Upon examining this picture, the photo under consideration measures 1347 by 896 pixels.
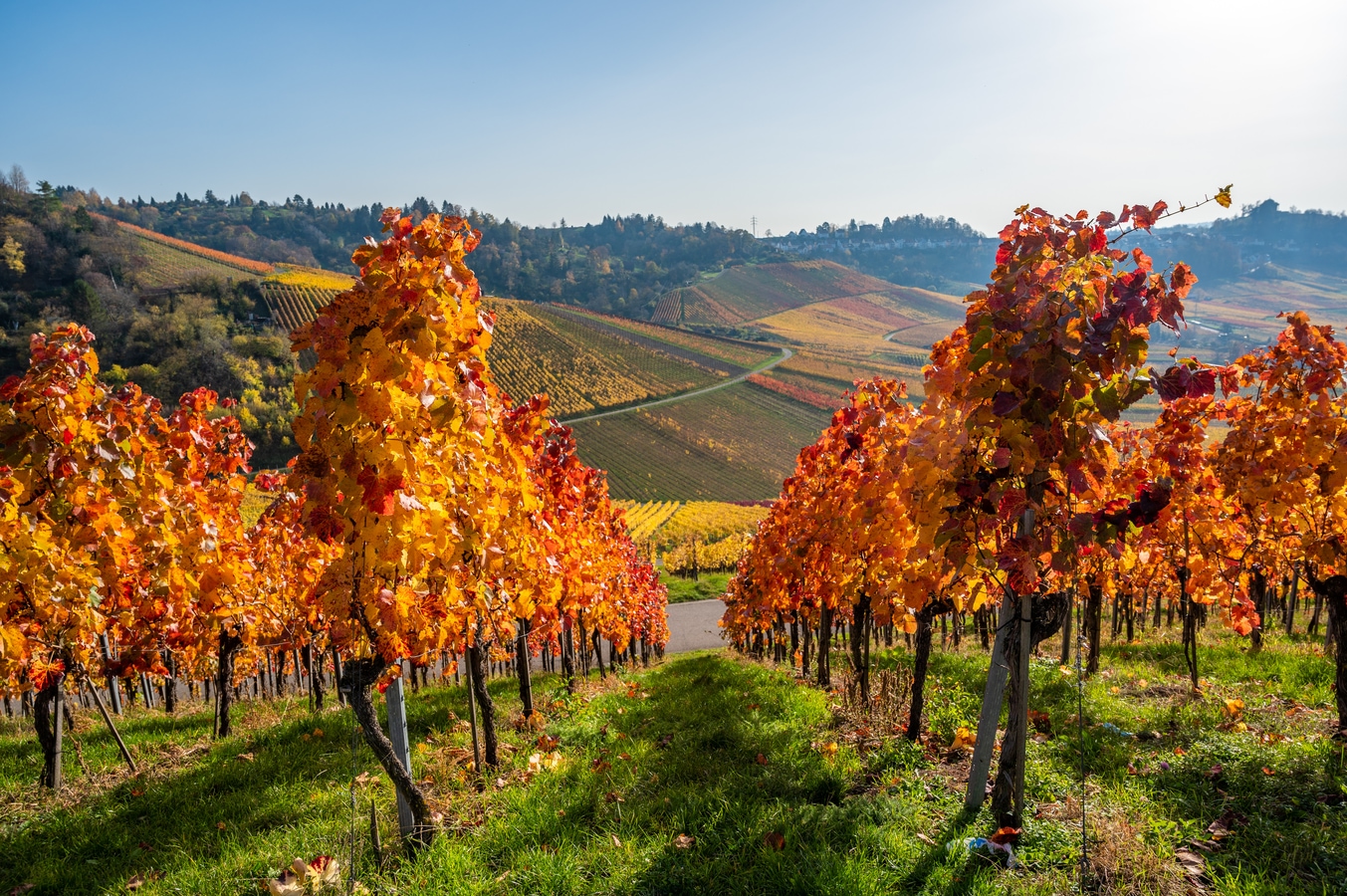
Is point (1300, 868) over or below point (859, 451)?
below

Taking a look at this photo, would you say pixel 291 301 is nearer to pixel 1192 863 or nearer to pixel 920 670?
pixel 920 670

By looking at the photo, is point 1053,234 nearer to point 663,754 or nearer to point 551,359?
point 663,754

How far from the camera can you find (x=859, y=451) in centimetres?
731

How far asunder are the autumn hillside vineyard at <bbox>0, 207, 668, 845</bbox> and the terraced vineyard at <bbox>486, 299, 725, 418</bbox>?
60.4 m

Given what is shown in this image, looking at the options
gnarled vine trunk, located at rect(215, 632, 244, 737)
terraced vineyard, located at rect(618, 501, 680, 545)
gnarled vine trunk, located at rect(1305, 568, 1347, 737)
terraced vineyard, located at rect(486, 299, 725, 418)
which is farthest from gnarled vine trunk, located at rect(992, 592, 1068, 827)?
terraced vineyard, located at rect(486, 299, 725, 418)

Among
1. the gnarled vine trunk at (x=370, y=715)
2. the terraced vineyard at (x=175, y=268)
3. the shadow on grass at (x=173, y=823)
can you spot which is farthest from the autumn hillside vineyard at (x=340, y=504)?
the terraced vineyard at (x=175, y=268)

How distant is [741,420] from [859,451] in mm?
65953

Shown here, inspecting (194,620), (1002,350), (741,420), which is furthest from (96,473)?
(741,420)

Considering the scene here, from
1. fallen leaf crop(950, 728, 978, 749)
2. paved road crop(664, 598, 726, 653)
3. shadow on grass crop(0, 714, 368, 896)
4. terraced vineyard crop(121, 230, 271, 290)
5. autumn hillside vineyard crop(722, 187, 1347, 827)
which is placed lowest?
paved road crop(664, 598, 726, 653)

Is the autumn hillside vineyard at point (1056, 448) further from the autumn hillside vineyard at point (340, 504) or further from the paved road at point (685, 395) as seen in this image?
the paved road at point (685, 395)

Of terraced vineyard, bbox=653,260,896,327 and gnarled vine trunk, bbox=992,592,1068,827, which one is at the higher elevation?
terraced vineyard, bbox=653,260,896,327

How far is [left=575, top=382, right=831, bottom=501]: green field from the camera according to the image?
54.9 meters

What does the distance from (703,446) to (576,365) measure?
25032 mm

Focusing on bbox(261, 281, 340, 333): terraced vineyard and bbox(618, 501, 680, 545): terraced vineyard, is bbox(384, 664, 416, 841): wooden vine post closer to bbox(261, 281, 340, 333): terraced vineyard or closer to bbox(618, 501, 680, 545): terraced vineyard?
bbox(618, 501, 680, 545): terraced vineyard
